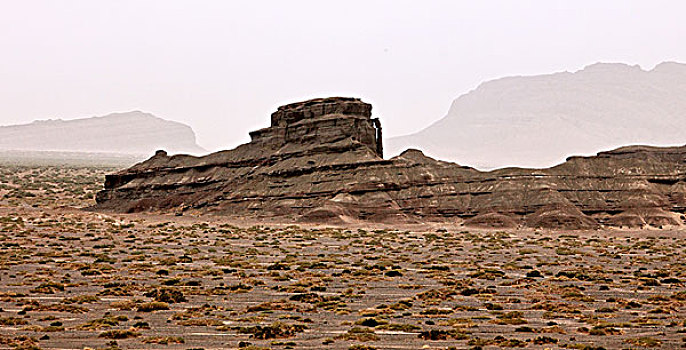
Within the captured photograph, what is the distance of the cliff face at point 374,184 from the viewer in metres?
74.2

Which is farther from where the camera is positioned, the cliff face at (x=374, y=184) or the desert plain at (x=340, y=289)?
the cliff face at (x=374, y=184)

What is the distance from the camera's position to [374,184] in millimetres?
80812

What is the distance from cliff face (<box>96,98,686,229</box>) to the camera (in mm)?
74188

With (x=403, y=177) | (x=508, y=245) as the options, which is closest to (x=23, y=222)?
(x=403, y=177)

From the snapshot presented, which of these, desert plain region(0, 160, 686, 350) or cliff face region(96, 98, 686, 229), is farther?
cliff face region(96, 98, 686, 229)

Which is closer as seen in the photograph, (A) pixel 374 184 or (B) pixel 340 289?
(B) pixel 340 289

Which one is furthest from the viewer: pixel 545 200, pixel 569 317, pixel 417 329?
pixel 545 200

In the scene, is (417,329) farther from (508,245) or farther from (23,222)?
(23,222)

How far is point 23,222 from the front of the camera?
7469cm

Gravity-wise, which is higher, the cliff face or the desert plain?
the cliff face

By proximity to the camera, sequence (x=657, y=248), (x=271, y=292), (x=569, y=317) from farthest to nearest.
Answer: (x=657, y=248) → (x=271, y=292) → (x=569, y=317)

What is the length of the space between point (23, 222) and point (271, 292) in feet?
167

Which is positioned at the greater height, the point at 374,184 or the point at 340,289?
the point at 374,184

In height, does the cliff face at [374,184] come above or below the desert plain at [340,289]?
above
